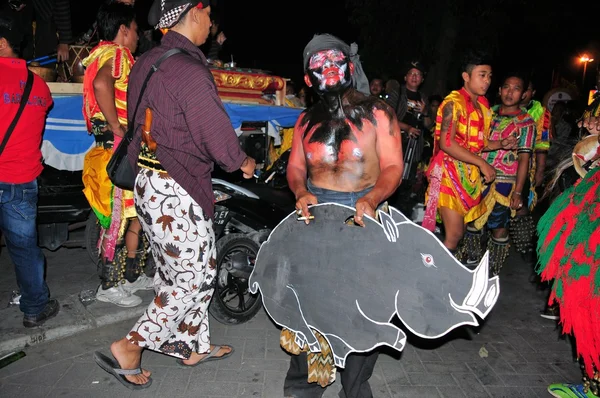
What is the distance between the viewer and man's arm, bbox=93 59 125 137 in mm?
3578

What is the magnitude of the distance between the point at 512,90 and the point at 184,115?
3344 mm

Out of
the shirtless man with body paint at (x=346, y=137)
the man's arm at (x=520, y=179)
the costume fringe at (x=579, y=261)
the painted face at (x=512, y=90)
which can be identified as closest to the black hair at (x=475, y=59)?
the painted face at (x=512, y=90)

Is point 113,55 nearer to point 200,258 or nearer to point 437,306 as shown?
point 200,258

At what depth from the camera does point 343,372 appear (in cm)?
289

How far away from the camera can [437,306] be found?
2.34 meters

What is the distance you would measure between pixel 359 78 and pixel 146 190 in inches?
54.2

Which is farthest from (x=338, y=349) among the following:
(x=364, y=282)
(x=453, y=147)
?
(x=453, y=147)

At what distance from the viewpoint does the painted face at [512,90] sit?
4602mm

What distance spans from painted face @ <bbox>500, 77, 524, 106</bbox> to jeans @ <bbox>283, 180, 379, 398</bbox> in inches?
106

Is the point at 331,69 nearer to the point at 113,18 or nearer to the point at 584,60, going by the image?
the point at 113,18

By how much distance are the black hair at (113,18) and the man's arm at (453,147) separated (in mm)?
2699

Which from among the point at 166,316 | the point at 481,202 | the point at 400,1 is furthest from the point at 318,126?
the point at 400,1

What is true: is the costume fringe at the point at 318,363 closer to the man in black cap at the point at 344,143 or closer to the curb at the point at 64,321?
the man in black cap at the point at 344,143

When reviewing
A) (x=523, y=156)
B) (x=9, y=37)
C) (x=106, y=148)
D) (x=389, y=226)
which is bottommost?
(x=106, y=148)
